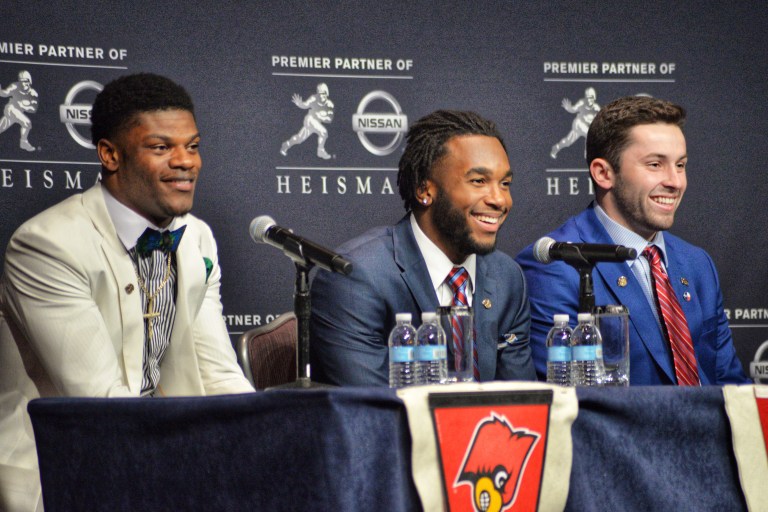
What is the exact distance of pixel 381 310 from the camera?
3002 millimetres

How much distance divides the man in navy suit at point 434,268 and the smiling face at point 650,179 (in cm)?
47

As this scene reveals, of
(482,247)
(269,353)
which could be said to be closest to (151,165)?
(269,353)

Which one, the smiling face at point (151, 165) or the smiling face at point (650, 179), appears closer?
the smiling face at point (151, 165)

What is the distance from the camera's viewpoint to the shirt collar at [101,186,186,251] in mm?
2768

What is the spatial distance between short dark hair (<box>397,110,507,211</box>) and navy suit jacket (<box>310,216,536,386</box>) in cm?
16

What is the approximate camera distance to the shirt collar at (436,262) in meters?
3.13

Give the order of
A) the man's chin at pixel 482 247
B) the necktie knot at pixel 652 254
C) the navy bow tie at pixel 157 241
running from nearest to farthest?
the navy bow tie at pixel 157 241 → the man's chin at pixel 482 247 → the necktie knot at pixel 652 254

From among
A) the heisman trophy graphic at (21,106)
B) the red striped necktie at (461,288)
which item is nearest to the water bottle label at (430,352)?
the red striped necktie at (461,288)

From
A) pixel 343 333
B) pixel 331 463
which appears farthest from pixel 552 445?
pixel 343 333

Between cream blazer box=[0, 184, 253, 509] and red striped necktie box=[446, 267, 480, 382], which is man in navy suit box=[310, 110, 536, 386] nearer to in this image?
red striped necktie box=[446, 267, 480, 382]

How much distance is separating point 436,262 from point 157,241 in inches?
33.5

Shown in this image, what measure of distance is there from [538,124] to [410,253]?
1.59m

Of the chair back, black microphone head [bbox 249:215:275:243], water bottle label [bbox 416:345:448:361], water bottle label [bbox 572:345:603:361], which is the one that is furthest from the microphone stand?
the chair back

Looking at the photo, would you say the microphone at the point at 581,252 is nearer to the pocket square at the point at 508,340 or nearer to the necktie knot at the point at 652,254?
the pocket square at the point at 508,340
